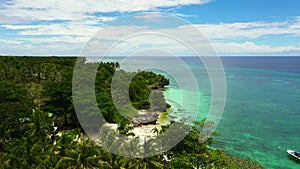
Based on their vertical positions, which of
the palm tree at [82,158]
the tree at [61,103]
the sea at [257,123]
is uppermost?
the tree at [61,103]

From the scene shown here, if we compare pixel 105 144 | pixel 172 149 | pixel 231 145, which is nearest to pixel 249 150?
pixel 231 145

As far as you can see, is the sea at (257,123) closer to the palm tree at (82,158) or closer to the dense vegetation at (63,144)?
the dense vegetation at (63,144)

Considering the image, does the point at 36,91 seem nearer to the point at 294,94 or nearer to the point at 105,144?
A: the point at 105,144

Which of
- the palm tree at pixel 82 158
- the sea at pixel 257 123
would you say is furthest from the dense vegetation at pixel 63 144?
the sea at pixel 257 123

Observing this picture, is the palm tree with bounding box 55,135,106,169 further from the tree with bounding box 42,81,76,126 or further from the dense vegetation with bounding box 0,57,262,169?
the tree with bounding box 42,81,76,126

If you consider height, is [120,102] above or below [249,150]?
above

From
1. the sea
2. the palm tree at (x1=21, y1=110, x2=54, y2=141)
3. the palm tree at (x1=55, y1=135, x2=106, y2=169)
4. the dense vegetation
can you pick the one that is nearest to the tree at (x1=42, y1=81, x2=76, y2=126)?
the dense vegetation

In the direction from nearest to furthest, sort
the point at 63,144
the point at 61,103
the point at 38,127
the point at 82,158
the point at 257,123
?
1. the point at 82,158
2. the point at 63,144
3. the point at 38,127
4. the point at 61,103
5. the point at 257,123

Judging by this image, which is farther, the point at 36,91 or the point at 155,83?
the point at 155,83

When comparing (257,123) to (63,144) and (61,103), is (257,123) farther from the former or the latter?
(63,144)

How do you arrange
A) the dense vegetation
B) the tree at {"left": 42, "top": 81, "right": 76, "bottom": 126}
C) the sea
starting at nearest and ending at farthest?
1. the dense vegetation
2. the sea
3. the tree at {"left": 42, "top": 81, "right": 76, "bottom": 126}

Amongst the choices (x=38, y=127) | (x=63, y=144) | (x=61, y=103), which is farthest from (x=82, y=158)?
(x=61, y=103)
